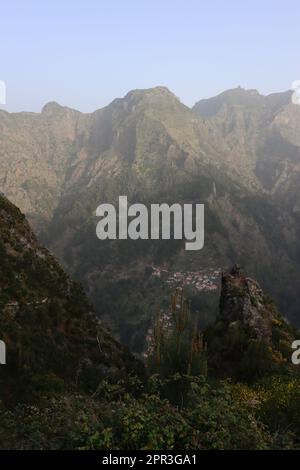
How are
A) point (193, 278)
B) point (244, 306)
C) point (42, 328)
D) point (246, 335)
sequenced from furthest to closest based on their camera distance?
point (193, 278), point (42, 328), point (244, 306), point (246, 335)

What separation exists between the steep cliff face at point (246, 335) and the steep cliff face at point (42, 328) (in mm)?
6794

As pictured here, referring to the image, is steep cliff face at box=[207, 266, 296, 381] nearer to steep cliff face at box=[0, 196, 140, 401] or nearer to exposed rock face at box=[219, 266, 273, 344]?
exposed rock face at box=[219, 266, 273, 344]

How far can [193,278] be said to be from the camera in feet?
526

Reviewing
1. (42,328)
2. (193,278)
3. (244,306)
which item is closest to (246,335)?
(244,306)

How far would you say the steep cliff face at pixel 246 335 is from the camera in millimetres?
21031

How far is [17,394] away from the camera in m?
23.2

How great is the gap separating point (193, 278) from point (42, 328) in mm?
133206

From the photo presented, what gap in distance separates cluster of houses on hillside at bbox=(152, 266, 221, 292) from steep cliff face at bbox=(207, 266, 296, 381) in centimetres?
11968

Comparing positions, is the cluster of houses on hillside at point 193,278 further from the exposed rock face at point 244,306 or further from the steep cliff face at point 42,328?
the exposed rock face at point 244,306

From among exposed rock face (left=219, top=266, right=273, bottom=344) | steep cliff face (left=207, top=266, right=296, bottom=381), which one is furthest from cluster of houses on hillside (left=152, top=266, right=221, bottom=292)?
steep cliff face (left=207, top=266, right=296, bottom=381)

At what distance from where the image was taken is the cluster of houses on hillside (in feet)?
499

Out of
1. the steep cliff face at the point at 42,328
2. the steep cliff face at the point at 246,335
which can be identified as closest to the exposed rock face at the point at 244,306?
the steep cliff face at the point at 246,335

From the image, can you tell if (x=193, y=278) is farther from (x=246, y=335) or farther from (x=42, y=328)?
(x=246, y=335)

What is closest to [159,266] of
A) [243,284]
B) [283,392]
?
[243,284]
